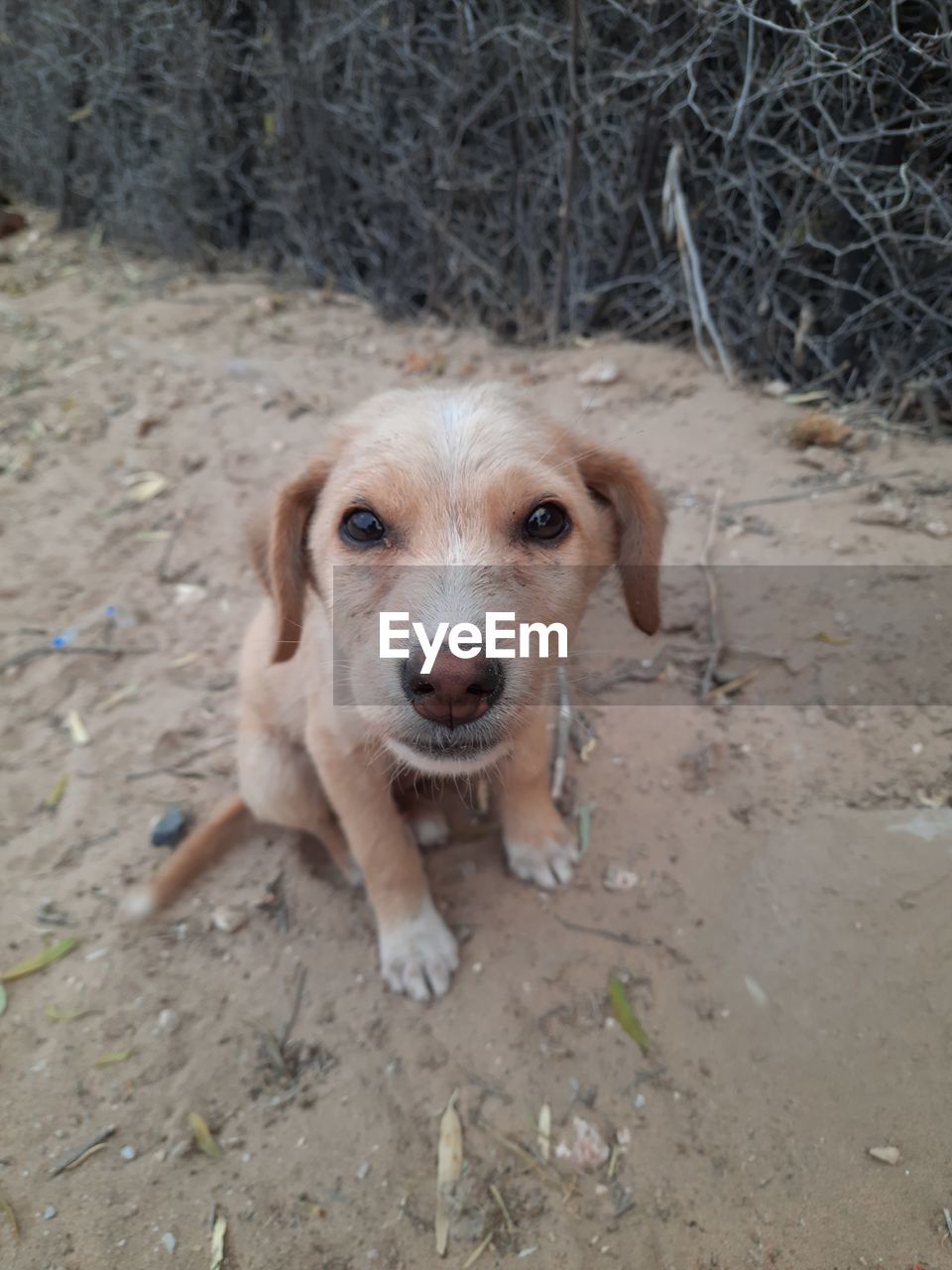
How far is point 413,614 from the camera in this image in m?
1.76

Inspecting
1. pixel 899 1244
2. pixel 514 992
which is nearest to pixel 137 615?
pixel 514 992

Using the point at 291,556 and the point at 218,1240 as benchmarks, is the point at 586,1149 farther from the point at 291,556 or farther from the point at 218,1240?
the point at 291,556

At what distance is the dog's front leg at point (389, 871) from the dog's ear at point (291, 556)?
360mm

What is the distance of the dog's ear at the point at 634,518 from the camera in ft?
7.88

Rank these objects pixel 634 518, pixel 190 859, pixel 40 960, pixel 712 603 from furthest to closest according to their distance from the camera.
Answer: pixel 712 603 < pixel 190 859 < pixel 40 960 < pixel 634 518

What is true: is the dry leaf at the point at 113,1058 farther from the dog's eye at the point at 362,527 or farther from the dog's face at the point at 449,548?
the dog's eye at the point at 362,527

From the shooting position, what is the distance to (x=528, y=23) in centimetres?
459

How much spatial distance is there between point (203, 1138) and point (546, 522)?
2.11 m

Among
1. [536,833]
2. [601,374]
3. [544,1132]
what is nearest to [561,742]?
[536,833]

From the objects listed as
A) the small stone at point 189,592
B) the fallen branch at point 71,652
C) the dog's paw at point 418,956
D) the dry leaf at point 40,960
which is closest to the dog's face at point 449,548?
the dog's paw at point 418,956

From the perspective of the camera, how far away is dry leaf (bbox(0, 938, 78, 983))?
8.57 feet

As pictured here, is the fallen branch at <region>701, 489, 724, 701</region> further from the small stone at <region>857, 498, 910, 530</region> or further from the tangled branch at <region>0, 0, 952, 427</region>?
the tangled branch at <region>0, 0, 952, 427</region>

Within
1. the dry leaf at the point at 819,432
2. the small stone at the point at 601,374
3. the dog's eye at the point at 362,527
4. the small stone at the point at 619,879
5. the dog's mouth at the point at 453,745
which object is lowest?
the small stone at the point at 619,879

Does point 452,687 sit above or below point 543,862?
above
